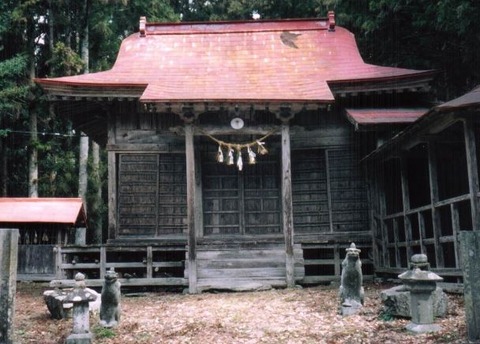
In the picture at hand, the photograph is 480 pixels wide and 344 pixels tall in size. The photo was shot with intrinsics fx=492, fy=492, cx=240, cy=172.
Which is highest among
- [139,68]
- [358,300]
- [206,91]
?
[139,68]

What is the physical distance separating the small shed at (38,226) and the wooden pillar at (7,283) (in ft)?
29.6

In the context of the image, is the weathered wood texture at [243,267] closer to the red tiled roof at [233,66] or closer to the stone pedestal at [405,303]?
the red tiled roof at [233,66]

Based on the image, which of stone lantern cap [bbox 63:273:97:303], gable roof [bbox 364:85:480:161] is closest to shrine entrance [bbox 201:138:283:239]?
gable roof [bbox 364:85:480:161]

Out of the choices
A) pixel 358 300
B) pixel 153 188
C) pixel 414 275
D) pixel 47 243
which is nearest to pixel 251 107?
pixel 153 188

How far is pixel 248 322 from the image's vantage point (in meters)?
8.26

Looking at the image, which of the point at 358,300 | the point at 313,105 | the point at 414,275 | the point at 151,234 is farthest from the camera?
the point at 151,234

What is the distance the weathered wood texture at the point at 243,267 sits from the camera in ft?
39.7

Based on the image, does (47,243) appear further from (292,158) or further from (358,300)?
(358,300)

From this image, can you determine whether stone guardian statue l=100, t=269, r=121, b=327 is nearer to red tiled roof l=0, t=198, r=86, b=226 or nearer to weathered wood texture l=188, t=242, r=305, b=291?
weathered wood texture l=188, t=242, r=305, b=291

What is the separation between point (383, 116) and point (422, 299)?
6760 millimetres

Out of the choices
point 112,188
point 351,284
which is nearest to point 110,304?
point 351,284

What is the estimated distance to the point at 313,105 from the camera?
12258mm

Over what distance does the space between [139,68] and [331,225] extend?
7.53 metres

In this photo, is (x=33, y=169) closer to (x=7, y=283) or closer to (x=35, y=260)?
(x=35, y=260)
